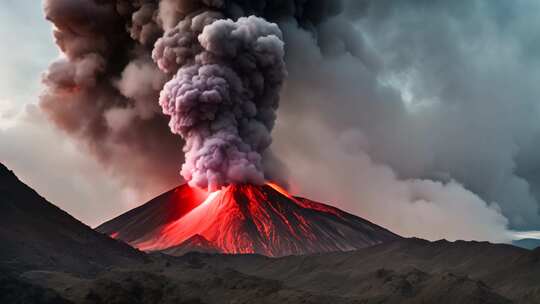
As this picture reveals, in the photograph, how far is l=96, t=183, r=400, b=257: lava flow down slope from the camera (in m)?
99.1

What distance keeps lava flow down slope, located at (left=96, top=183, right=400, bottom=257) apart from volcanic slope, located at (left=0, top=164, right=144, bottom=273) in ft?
62.1

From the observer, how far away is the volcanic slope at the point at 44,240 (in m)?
60.3

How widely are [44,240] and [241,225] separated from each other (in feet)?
128

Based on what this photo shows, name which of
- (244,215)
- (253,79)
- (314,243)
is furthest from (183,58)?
(314,243)

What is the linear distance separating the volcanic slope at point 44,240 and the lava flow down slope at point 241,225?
18.9m

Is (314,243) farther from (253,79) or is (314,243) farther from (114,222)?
(114,222)

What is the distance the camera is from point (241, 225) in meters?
101

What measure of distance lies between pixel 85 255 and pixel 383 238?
195 feet

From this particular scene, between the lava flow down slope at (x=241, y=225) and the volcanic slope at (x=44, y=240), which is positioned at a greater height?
the lava flow down slope at (x=241, y=225)

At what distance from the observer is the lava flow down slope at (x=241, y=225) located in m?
99.1

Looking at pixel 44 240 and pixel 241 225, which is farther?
pixel 241 225

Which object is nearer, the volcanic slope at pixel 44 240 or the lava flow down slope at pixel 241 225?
the volcanic slope at pixel 44 240

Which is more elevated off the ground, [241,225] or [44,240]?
[241,225]

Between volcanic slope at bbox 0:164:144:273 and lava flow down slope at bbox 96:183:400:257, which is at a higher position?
lava flow down slope at bbox 96:183:400:257
